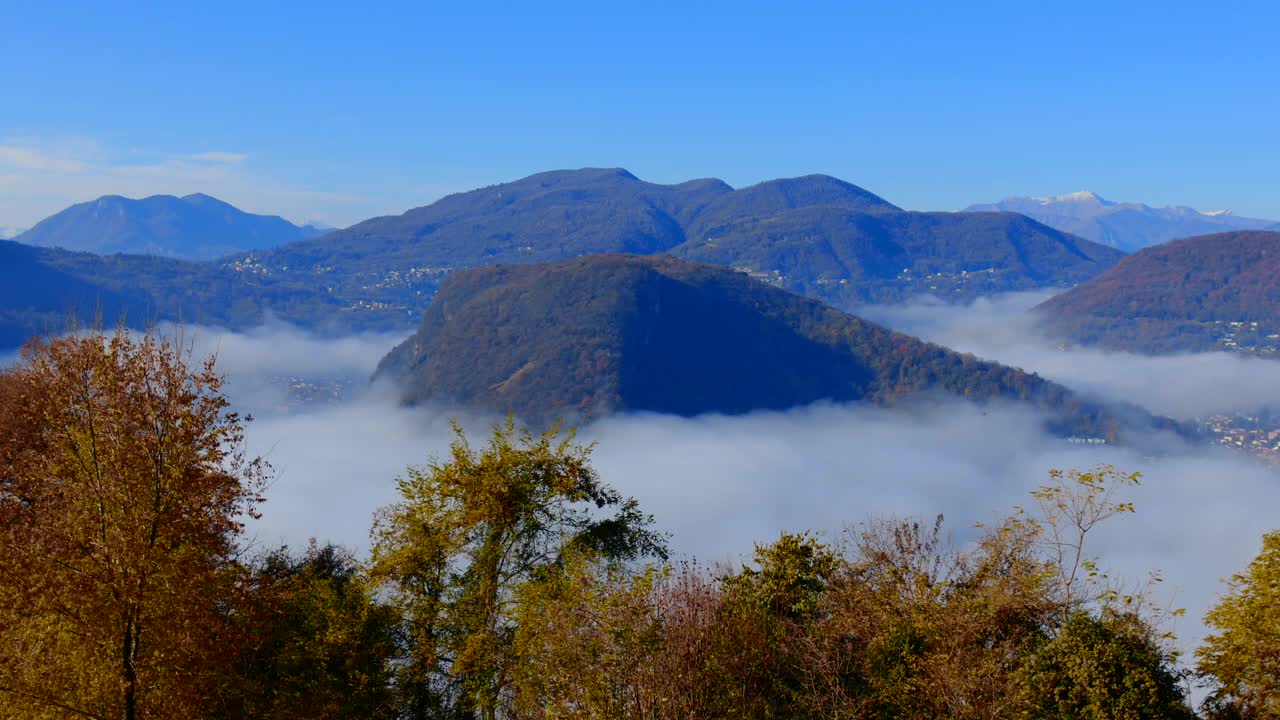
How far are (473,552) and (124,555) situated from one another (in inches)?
411

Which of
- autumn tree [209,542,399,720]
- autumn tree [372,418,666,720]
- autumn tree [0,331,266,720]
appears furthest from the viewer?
autumn tree [372,418,666,720]

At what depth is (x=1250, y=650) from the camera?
60.3 feet

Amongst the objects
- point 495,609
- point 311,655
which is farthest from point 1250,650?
point 311,655

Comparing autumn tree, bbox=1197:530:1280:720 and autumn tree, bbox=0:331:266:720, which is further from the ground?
autumn tree, bbox=0:331:266:720

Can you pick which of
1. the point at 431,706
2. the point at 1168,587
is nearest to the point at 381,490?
the point at 1168,587

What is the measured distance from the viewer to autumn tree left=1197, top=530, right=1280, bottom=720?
18031mm

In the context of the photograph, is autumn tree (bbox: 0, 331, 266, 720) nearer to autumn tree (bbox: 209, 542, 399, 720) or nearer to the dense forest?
the dense forest

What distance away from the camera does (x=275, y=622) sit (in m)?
19.1

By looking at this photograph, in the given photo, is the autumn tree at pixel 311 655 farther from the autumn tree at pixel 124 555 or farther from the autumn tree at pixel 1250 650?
the autumn tree at pixel 1250 650

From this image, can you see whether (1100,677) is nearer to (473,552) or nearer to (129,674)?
(473,552)

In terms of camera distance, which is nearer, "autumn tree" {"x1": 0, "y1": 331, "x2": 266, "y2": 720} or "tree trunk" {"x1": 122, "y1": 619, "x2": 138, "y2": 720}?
"autumn tree" {"x1": 0, "y1": 331, "x2": 266, "y2": 720}

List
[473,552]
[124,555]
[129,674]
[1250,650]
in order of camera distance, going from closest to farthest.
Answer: [124,555] → [129,674] → [1250,650] → [473,552]

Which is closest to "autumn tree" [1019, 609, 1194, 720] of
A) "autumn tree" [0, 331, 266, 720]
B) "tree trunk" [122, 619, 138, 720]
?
"autumn tree" [0, 331, 266, 720]

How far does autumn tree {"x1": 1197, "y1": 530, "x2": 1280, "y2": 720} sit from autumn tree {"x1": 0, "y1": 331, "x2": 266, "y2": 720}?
65.4 feet
